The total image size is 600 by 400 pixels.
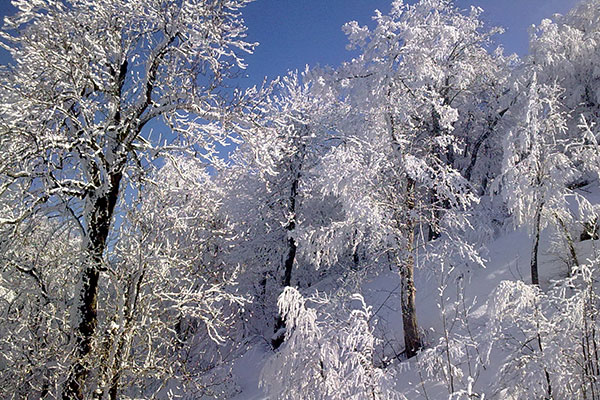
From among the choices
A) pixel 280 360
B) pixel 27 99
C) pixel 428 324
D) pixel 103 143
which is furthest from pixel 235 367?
pixel 27 99

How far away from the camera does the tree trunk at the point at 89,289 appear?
4332 mm

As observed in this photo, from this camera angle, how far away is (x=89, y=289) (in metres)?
4.47

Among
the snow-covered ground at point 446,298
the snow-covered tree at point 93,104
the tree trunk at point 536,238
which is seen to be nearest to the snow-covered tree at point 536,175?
the tree trunk at point 536,238

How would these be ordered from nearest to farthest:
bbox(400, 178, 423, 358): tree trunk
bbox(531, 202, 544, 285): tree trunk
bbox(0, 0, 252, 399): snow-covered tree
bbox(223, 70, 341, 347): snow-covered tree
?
bbox(0, 0, 252, 399): snow-covered tree → bbox(400, 178, 423, 358): tree trunk → bbox(531, 202, 544, 285): tree trunk → bbox(223, 70, 341, 347): snow-covered tree

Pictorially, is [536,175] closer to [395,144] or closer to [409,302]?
[395,144]

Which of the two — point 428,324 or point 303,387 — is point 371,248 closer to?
point 428,324

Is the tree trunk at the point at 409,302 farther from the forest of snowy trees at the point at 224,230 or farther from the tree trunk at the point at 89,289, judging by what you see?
the tree trunk at the point at 89,289

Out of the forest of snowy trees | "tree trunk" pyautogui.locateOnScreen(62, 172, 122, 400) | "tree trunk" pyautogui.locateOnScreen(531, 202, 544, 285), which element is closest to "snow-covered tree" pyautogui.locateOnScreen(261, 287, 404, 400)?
the forest of snowy trees

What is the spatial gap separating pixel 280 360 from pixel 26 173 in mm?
3980

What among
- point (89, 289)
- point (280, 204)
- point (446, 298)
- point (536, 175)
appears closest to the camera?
point (89, 289)

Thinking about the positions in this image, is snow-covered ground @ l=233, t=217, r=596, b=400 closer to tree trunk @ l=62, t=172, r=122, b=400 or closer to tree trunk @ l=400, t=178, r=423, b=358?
tree trunk @ l=400, t=178, r=423, b=358

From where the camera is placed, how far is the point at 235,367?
563 inches

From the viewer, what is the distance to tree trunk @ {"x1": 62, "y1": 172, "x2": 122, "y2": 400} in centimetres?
433

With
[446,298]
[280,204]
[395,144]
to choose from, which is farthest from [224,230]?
[280,204]
